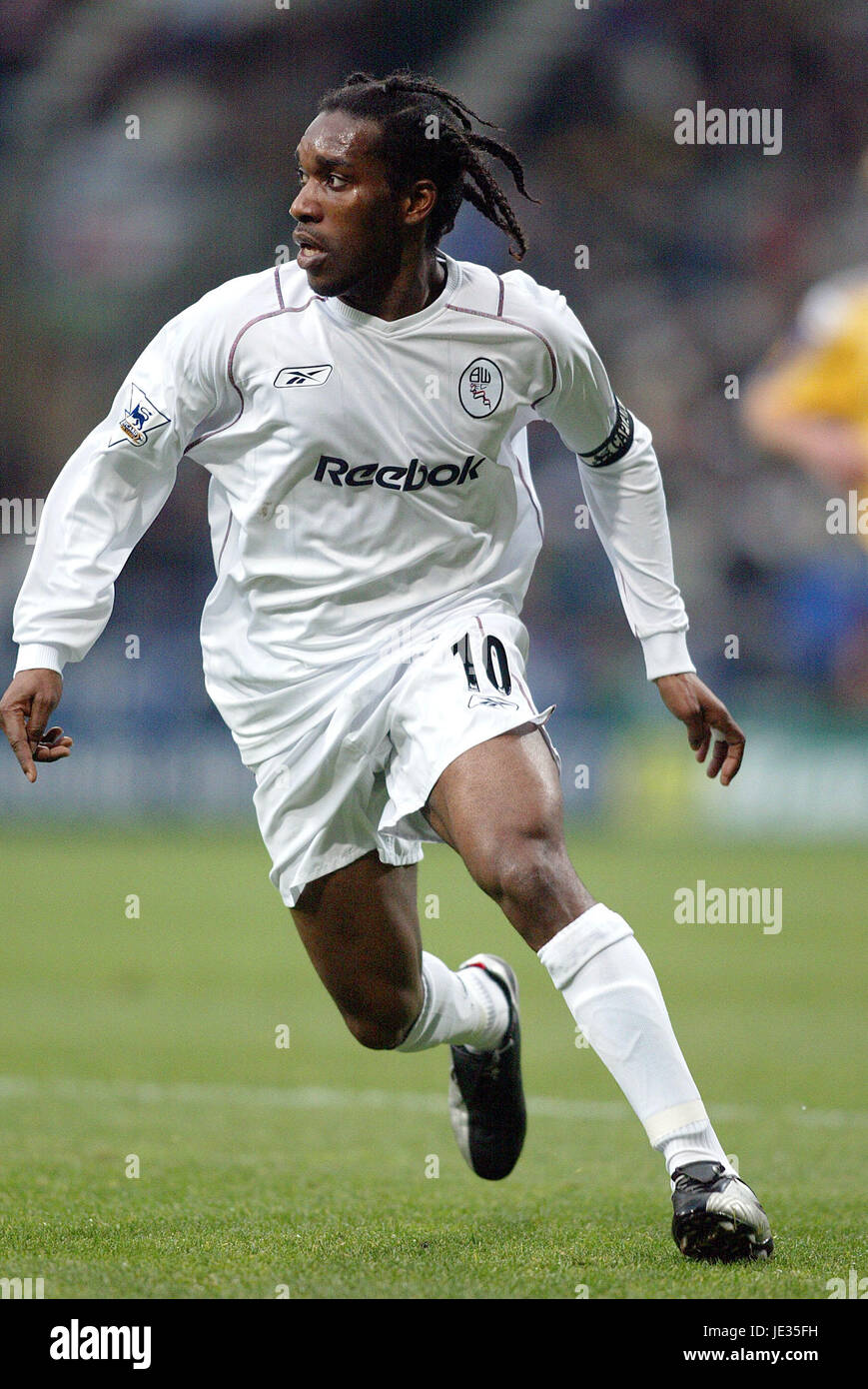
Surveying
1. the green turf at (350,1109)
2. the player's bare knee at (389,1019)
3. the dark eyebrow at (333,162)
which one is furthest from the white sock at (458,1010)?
the dark eyebrow at (333,162)

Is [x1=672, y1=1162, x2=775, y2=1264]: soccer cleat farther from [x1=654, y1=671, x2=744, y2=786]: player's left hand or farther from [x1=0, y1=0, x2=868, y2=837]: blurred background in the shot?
[x1=0, y1=0, x2=868, y2=837]: blurred background

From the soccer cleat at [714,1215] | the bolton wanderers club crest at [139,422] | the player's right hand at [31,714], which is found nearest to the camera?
the soccer cleat at [714,1215]

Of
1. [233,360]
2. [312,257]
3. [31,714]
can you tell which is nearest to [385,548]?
[233,360]

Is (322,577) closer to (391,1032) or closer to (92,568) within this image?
(92,568)

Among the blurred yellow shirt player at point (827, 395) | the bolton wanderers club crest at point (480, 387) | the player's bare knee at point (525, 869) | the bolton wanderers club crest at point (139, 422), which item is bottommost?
the player's bare knee at point (525, 869)

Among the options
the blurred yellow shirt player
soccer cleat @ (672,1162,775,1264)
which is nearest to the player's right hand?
Result: soccer cleat @ (672,1162,775,1264)

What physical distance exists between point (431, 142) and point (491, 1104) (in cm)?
238

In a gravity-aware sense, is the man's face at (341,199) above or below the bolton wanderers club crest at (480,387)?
above

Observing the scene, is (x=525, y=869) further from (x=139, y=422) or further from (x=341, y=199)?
(x=341, y=199)

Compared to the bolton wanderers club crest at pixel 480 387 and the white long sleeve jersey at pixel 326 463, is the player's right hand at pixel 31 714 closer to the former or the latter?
the white long sleeve jersey at pixel 326 463

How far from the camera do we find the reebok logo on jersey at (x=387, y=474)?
381 centimetres

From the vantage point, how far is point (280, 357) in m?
3.76

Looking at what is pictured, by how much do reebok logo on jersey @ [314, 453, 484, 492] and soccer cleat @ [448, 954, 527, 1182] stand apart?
1503mm

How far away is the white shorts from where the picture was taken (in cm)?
364
